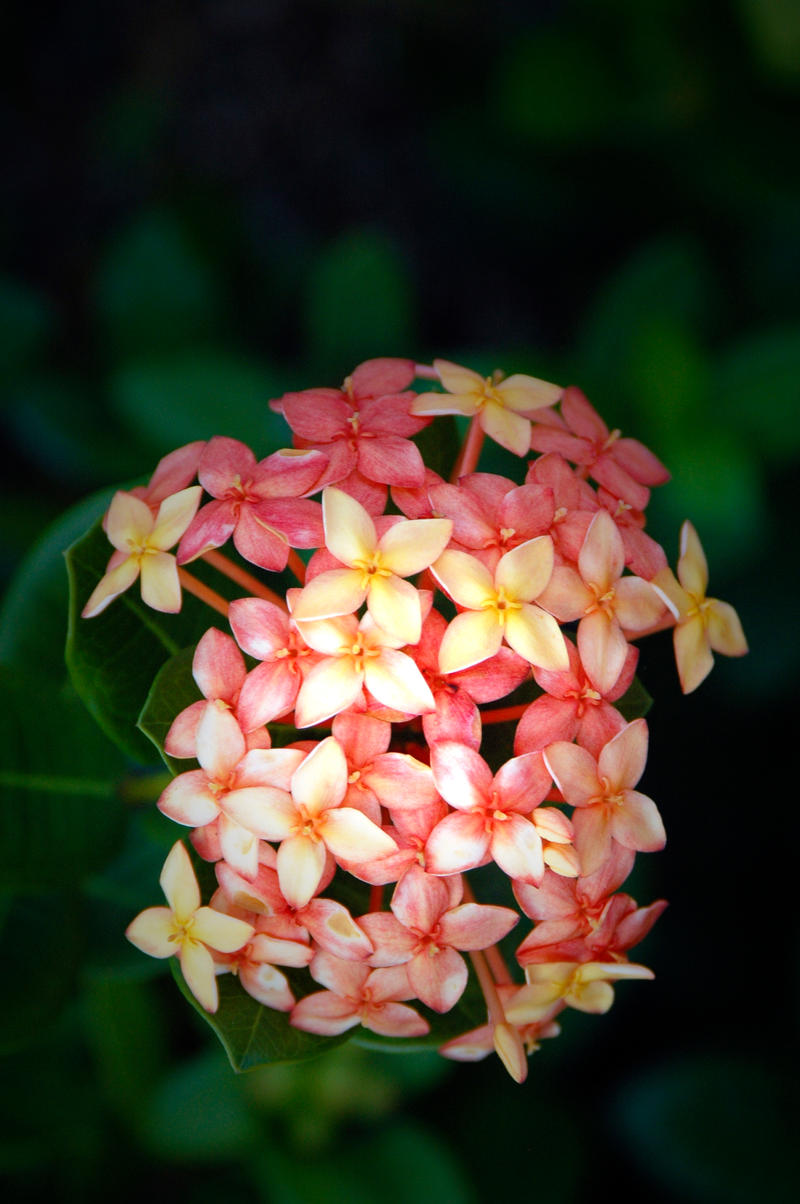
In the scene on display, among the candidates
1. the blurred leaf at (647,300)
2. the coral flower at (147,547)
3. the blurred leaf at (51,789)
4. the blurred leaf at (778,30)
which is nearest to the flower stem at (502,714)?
the coral flower at (147,547)

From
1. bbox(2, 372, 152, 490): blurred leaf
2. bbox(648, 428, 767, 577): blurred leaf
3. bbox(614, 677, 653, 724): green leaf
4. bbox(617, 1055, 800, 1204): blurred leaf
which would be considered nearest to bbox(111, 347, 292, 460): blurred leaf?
bbox(2, 372, 152, 490): blurred leaf

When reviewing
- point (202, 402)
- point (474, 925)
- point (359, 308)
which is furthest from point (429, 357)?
point (474, 925)

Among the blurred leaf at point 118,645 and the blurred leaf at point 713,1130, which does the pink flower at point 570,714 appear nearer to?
the blurred leaf at point 118,645

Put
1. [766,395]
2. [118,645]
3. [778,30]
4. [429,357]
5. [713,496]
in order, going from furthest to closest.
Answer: [429,357] < [778,30] < [766,395] < [713,496] < [118,645]

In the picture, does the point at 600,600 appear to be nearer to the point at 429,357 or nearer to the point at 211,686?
the point at 211,686

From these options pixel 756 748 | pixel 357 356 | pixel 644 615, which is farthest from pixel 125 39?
pixel 644 615

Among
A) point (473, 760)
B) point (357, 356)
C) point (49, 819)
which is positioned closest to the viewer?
point (473, 760)

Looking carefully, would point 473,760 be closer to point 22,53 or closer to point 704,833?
point 704,833
